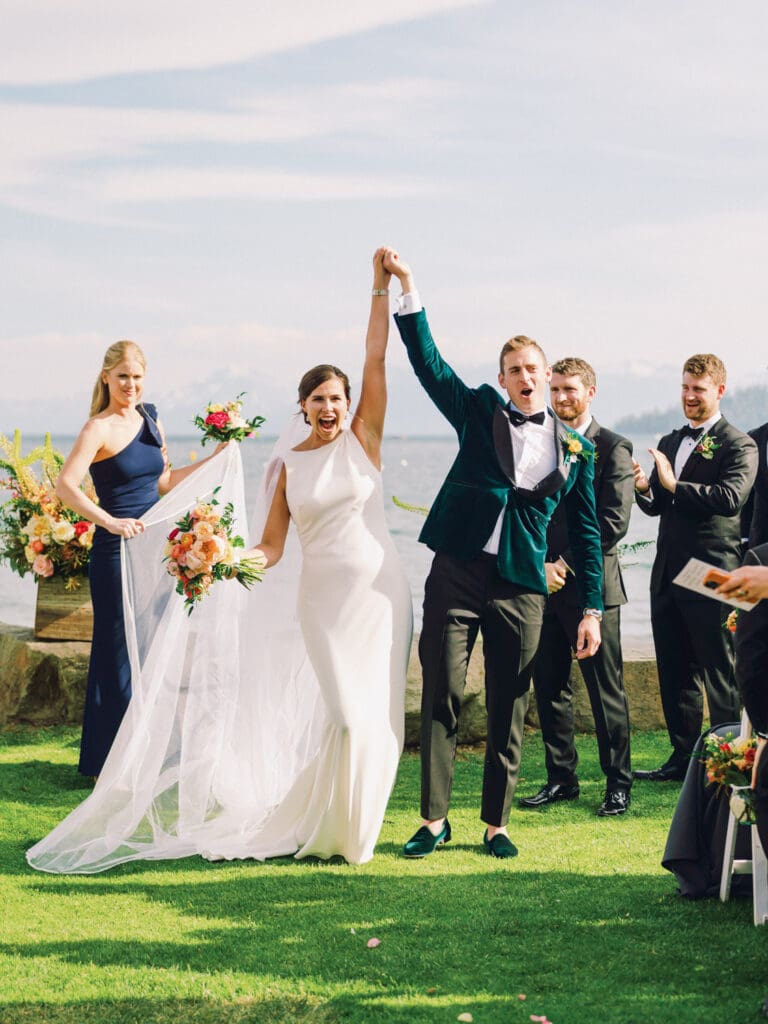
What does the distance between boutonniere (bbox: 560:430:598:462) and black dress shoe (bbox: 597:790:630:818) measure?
5.76 ft

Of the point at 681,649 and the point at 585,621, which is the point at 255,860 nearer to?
the point at 585,621

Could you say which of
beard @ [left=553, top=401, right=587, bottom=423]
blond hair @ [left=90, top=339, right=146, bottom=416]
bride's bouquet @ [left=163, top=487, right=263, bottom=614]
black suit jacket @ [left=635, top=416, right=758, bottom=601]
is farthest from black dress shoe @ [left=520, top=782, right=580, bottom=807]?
blond hair @ [left=90, top=339, right=146, bottom=416]

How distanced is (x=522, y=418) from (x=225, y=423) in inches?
66.1

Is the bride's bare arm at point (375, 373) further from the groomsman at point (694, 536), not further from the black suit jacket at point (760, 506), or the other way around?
the black suit jacket at point (760, 506)

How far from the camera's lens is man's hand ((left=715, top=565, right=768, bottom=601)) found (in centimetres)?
344

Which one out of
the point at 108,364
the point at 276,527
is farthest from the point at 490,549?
the point at 108,364

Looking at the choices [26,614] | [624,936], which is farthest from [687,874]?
[26,614]

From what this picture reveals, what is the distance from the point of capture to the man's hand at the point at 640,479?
19.9 ft

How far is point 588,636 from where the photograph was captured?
17.5ft

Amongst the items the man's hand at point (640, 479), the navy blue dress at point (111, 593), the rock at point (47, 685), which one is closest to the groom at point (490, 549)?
the man's hand at point (640, 479)

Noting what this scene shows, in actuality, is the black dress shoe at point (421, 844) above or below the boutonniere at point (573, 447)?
below

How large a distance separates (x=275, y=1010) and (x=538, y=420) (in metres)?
2.67

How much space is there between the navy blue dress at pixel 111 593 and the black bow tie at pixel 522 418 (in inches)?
85.1

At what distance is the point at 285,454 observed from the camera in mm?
5422
